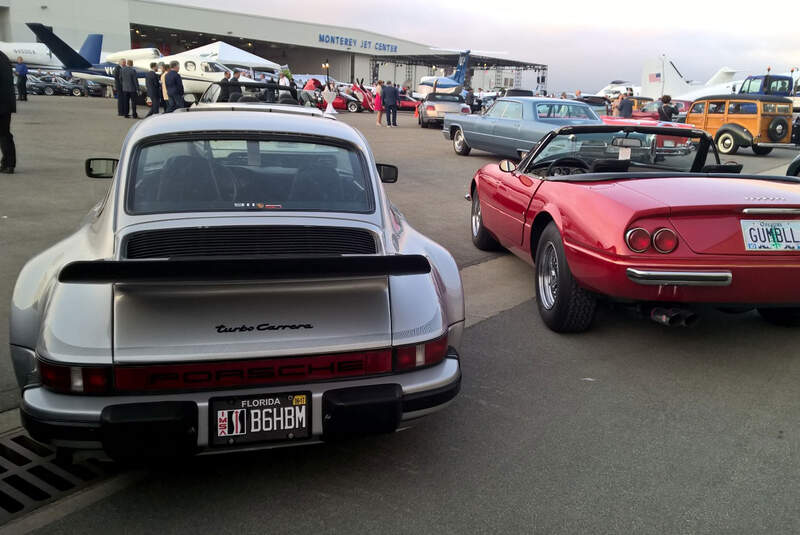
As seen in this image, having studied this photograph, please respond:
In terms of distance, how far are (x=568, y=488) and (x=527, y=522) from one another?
0.33m

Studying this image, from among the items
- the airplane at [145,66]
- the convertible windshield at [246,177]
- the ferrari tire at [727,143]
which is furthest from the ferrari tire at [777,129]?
the airplane at [145,66]

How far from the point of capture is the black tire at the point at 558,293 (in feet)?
14.3

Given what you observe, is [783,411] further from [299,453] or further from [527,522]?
[299,453]

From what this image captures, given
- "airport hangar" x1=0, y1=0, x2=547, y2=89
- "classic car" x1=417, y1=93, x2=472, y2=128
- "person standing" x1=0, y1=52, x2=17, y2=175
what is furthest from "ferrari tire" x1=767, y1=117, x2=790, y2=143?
"airport hangar" x1=0, y1=0, x2=547, y2=89

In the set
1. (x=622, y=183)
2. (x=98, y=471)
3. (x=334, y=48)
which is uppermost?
(x=334, y=48)

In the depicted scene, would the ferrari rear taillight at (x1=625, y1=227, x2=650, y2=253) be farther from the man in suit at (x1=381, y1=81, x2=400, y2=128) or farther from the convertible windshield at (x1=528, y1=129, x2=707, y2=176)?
the man in suit at (x1=381, y1=81, x2=400, y2=128)

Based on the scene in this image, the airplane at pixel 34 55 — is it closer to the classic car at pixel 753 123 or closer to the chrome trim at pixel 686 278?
the classic car at pixel 753 123

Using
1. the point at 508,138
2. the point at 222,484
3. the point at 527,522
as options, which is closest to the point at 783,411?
the point at 527,522

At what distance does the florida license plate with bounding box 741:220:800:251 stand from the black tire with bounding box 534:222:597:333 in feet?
3.36

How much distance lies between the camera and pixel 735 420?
339 centimetres

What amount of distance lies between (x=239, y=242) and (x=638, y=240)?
7.62ft

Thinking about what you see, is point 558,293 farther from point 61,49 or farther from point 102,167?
point 61,49

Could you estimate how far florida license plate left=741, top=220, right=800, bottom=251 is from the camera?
12.2ft

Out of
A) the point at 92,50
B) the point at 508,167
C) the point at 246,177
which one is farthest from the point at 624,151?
the point at 92,50
